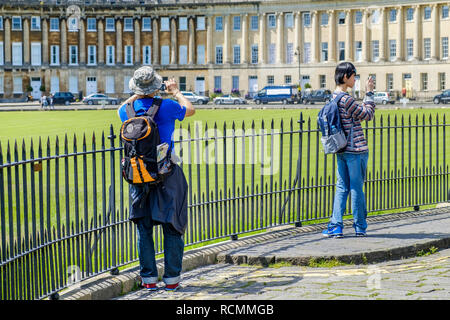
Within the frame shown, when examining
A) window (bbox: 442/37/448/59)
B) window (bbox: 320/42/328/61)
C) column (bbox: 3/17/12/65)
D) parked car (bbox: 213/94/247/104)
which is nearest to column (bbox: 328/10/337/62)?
window (bbox: 320/42/328/61)

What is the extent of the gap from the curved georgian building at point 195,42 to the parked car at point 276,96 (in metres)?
13.3

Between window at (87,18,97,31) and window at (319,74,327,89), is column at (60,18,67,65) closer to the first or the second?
window at (87,18,97,31)

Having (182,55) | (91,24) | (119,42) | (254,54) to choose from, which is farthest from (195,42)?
(91,24)

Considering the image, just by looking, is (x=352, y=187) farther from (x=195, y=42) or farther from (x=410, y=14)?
(x=195, y=42)

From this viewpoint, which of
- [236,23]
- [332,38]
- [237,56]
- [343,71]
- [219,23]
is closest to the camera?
[343,71]

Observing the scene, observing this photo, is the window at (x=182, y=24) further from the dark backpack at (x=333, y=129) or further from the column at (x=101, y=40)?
the dark backpack at (x=333, y=129)

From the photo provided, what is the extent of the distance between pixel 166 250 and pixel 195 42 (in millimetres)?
95166

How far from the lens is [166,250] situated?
26.6ft

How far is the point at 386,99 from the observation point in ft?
236

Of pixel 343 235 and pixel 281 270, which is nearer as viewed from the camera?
pixel 281 270

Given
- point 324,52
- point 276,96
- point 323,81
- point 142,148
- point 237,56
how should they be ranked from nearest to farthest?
point 142,148 < point 276,96 < point 323,81 < point 324,52 < point 237,56

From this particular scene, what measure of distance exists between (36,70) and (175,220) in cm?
9429
